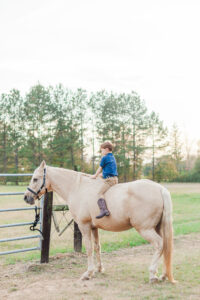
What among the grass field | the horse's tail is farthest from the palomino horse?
the grass field

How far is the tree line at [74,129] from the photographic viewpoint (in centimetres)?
4150

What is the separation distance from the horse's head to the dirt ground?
1418mm

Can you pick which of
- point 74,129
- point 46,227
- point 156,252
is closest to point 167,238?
point 156,252

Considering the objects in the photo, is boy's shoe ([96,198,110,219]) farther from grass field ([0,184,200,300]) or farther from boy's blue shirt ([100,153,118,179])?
grass field ([0,184,200,300])

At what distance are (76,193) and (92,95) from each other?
40884 millimetres

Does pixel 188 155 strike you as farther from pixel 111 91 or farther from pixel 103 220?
pixel 103 220

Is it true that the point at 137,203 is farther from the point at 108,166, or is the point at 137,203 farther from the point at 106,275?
the point at 106,275

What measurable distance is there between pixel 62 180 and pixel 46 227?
4.60 feet

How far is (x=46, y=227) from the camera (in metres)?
6.56

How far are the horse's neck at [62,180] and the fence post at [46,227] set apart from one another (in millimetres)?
905

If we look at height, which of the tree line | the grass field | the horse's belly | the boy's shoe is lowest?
the grass field

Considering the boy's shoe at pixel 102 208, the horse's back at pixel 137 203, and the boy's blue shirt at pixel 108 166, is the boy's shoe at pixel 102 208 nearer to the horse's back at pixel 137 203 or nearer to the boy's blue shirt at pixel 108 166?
the horse's back at pixel 137 203

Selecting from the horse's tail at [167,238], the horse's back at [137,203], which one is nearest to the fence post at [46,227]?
the horse's back at [137,203]

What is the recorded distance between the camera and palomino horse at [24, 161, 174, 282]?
4.81 meters
